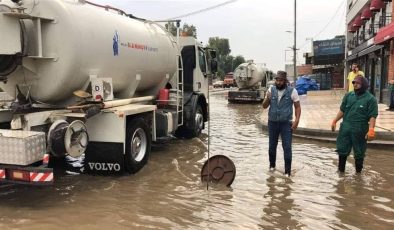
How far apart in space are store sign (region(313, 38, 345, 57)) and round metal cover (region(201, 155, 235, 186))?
1930 inches

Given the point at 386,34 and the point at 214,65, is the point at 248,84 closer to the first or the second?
the point at 386,34

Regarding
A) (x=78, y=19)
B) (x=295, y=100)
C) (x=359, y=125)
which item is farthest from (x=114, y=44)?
(x=359, y=125)

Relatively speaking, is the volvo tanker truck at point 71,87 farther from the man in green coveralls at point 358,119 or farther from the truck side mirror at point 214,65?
the truck side mirror at point 214,65

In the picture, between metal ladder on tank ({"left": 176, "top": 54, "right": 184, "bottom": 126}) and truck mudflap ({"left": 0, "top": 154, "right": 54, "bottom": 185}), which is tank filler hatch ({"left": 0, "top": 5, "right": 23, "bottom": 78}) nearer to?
truck mudflap ({"left": 0, "top": 154, "right": 54, "bottom": 185})

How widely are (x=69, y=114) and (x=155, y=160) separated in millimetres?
2978

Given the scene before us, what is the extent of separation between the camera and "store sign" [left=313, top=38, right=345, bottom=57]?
53000 mm

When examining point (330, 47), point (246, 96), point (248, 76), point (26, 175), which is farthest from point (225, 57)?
point (26, 175)

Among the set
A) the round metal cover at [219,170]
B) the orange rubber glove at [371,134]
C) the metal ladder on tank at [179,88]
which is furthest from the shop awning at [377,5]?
the round metal cover at [219,170]

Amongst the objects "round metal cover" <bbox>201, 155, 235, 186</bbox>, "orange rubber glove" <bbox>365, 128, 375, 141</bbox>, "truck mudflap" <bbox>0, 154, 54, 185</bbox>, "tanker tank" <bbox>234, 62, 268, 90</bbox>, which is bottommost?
"round metal cover" <bbox>201, 155, 235, 186</bbox>

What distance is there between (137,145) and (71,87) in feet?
6.21

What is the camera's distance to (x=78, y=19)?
6.90 meters

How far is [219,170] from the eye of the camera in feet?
23.9

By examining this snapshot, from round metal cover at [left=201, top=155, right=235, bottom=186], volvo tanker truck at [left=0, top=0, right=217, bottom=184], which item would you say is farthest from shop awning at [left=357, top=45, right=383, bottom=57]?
round metal cover at [left=201, top=155, right=235, bottom=186]

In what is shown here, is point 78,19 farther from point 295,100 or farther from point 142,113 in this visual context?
→ point 295,100
